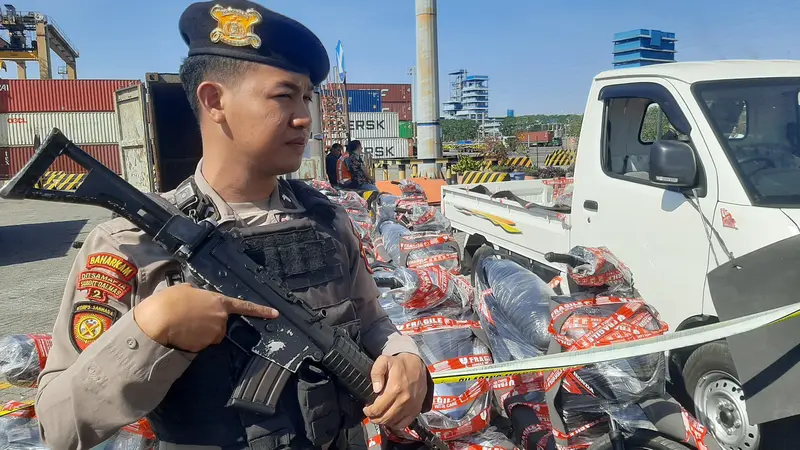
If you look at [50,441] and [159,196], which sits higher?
[159,196]

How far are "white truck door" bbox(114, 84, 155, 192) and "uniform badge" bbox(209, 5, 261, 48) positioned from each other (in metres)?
5.79

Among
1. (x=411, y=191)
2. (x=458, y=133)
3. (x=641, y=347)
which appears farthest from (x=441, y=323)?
(x=458, y=133)

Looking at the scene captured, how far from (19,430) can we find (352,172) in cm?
859

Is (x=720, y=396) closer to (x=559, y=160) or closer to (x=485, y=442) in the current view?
(x=485, y=442)

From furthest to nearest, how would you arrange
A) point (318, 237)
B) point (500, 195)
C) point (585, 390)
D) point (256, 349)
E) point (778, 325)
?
point (500, 195) < point (585, 390) < point (778, 325) < point (318, 237) < point (256, 349)

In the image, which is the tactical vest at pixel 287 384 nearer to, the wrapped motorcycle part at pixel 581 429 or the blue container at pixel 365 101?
the wrapped motorcycle part at pixel 581 429

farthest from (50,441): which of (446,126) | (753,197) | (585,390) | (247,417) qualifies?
(446,126)

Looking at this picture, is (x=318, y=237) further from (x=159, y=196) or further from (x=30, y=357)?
(x=30, y=357)

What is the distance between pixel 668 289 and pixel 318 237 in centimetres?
253

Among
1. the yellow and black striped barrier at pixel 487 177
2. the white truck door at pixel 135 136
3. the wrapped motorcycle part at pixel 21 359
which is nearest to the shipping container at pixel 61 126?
the yellow and black striped barrier at pixel 487 177

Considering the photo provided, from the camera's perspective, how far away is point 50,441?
3.61ft

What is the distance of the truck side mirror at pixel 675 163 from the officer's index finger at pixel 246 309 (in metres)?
2.49

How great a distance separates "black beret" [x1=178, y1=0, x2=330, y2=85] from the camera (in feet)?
4.41

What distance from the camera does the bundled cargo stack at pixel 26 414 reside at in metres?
2.12
